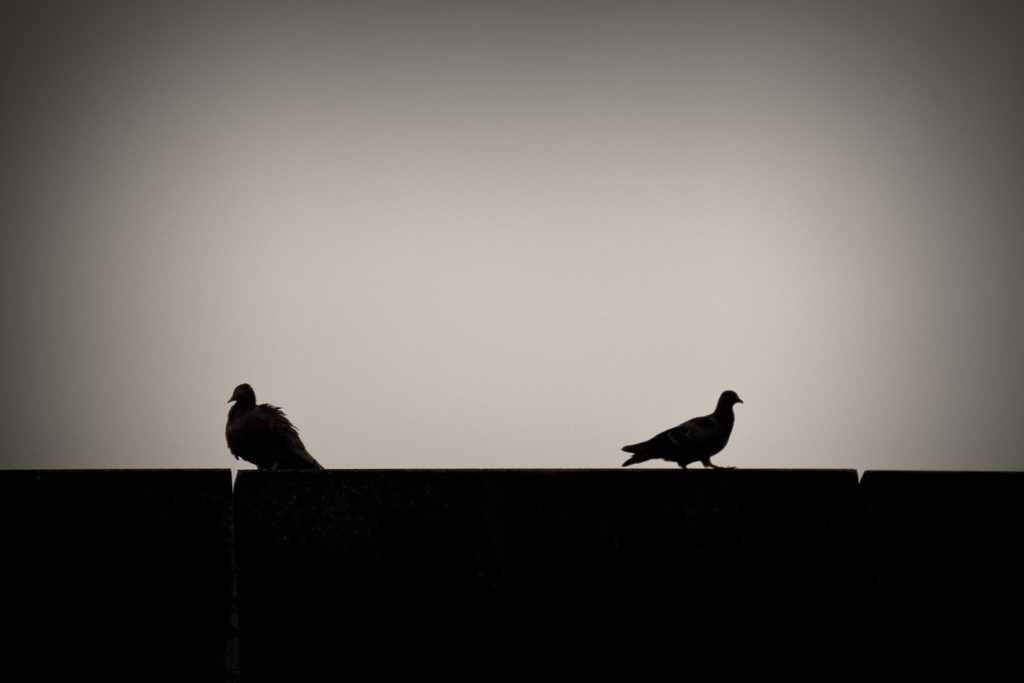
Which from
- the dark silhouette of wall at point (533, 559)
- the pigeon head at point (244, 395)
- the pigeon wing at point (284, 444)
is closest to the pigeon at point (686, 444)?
the dark silhouette of wall at point (533, 559)

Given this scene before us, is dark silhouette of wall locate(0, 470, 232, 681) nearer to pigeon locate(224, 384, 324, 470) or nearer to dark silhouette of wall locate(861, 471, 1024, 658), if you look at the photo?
pigeon locate(224, 384, 324, 470)

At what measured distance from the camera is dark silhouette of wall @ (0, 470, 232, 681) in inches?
160

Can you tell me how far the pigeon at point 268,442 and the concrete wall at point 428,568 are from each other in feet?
3.37

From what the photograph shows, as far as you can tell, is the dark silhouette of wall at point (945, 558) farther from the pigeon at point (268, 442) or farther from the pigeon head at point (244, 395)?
the pigeon head at point (244, 395)

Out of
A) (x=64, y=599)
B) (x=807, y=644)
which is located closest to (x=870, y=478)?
(x=807, y=644)

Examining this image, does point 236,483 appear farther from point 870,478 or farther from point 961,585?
point 961,585

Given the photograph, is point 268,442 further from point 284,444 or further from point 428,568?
point 428,568

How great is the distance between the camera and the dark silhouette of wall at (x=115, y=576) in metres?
4.07

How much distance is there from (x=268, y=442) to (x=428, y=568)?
1.55 metres

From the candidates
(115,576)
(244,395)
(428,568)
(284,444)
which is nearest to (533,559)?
(428,568)

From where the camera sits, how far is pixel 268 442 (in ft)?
17.1

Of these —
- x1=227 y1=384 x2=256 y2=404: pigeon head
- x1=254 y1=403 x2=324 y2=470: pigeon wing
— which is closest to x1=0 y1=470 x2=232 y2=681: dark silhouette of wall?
x1=254 y1=403 x2=324 y2=470: pigeon wing

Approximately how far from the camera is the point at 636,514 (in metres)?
4.23

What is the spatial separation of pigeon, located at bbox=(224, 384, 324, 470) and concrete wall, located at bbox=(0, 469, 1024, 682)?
3.37 ft
